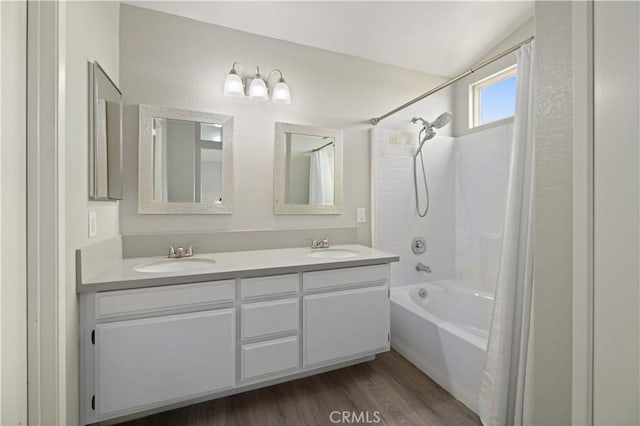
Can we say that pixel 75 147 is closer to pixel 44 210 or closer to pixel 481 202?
pixel 44 210

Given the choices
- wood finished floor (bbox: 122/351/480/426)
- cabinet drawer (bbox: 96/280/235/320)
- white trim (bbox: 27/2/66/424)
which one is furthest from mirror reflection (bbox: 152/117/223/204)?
wood finished floor (bbox: 122/351/480/426)

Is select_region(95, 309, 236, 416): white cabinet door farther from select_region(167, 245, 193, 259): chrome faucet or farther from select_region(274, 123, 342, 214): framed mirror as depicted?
select_region(274, 123, 342, 214): framed mirror

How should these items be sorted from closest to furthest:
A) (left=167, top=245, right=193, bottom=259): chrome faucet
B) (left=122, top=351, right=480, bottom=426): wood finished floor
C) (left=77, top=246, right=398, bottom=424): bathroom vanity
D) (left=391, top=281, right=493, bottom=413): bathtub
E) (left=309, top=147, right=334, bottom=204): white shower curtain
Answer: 1. (left=77, top=246, right=398, bottom=424): bathroom vanity
2. (left=122, top=351, right=480, bottom=426): wood finished floor
3. (left=391, top=281, right=493, bottom=413): bathtub
4. (left=167, top=245, right=193, bottom=259): chrome faucet
5. (left=309, top=147, right=334, bottom=204): white shower curtain

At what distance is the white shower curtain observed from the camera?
2.27 m

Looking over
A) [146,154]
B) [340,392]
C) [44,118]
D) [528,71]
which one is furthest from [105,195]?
[528,71]

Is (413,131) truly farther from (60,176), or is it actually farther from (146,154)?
(60,176)

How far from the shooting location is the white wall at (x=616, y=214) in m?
0.51

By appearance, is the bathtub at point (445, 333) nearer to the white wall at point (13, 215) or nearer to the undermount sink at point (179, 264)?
the undermount sink at point (179, 264)

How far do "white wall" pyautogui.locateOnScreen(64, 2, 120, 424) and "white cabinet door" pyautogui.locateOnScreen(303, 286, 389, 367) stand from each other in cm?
109

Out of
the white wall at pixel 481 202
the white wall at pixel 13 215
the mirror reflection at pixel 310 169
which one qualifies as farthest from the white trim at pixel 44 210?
the white wall at pixel 481 202

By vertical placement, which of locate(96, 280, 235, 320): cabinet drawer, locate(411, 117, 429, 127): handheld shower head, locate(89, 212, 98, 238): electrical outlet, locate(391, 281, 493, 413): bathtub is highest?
locate(411, 117, 429, 127): handheld shower head

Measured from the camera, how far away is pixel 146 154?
1.79m

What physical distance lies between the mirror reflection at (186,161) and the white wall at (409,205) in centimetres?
135

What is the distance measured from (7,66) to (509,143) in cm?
292
